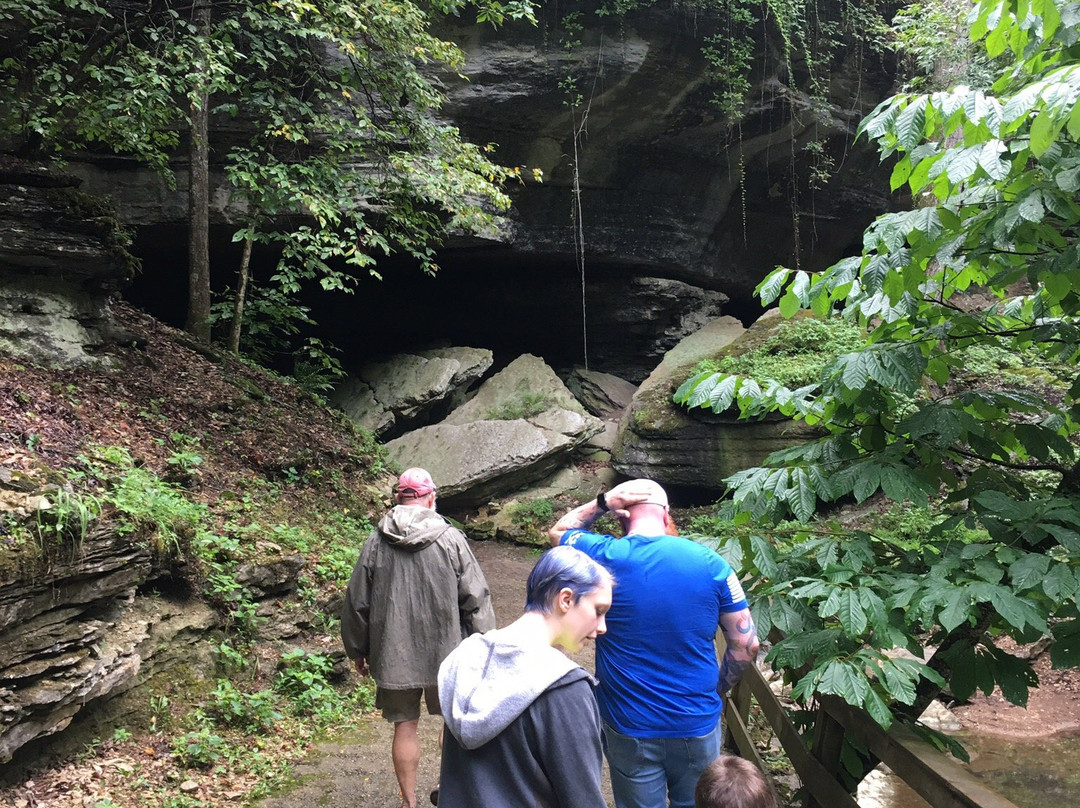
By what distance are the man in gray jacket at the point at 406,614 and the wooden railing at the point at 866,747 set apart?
1.74 meters

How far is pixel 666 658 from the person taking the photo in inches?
101

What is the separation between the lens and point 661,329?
17.5 m

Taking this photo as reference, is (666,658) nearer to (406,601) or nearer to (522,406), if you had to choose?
(406,601)

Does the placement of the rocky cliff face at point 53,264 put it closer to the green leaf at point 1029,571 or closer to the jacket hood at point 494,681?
the jacket hood at point 494,681

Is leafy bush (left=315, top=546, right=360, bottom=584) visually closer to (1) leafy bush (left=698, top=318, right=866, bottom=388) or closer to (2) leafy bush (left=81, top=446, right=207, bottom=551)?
(2) leafy bush (left=81, top=446, right=207, bottom=551)

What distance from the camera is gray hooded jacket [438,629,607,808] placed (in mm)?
1658

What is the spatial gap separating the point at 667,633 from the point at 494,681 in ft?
3.42

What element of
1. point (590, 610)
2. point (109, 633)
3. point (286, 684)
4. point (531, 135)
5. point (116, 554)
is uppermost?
point (531, 135)

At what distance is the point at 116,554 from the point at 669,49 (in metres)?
12.7

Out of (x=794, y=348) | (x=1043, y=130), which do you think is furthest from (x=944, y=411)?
(x=794, y=348)

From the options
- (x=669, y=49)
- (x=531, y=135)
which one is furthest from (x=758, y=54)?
(x=531, y=135)

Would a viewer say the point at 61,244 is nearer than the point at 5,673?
No

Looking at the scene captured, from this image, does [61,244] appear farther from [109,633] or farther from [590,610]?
[590,610]

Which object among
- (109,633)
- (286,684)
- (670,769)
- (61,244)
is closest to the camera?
(670,769)
